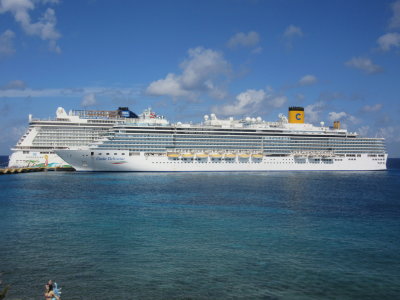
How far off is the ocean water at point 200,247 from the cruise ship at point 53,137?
4933 centimetres

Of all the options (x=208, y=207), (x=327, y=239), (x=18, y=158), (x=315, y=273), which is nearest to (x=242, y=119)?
(x=18, y=158)

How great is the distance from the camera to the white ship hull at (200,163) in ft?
247

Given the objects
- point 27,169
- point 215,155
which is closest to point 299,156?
point 215,155

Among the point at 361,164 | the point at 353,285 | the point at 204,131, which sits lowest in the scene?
the point at 353,285

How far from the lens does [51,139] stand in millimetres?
92000

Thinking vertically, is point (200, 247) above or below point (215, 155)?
below

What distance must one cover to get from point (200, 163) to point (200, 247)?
57.1 meters

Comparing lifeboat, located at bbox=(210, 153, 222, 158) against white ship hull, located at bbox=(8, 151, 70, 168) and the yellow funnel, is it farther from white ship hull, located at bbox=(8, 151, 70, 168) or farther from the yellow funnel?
white ship hull, located at bbox=(8, 151, 70, 168)

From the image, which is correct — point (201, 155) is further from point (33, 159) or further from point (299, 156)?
point (33, 159)

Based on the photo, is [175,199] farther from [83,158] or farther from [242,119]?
[242,119]

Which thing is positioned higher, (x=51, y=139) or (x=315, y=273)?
(x=51, y=139)

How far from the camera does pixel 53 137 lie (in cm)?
9238

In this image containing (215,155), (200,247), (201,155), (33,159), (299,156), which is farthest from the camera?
(33,159)

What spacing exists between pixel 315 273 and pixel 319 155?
73976 mm
